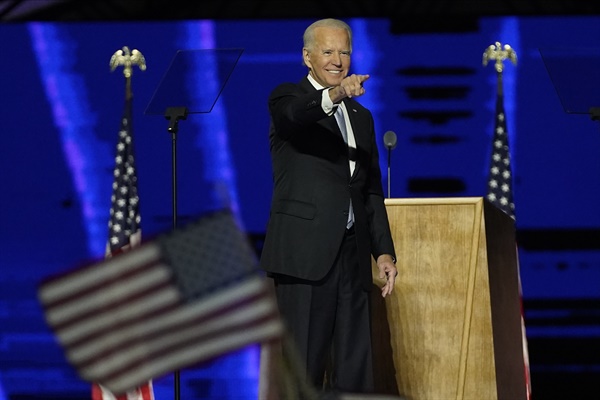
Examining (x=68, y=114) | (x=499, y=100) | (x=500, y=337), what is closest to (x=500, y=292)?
(x=500, y=337)

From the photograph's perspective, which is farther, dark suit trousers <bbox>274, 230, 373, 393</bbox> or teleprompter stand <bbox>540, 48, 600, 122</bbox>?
teleprompter stand <bbox>540, 48, 600, 122</bbox>

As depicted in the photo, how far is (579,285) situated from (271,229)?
2.54 m

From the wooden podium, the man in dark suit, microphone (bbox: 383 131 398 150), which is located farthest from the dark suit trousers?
microphone (bbox: 383 131 398 150)

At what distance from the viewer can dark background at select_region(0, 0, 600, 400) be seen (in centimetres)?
564

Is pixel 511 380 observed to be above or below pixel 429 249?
below

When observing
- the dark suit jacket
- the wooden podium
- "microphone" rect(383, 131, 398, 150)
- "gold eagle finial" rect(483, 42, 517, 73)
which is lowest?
the wooden podium

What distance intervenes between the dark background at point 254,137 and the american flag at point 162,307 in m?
3.04

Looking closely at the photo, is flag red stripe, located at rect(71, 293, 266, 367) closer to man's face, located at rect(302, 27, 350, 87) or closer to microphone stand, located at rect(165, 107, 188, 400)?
man's face, located at rect(302, 27, 350, 87)

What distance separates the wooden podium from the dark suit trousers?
→ 1.33 feet

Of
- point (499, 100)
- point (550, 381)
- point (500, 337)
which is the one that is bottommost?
point (550, 381)

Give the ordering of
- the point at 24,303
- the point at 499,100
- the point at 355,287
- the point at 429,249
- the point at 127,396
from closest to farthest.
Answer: the point at 355,287, the point at 429,249, the point at 127,396, the point at 499,100, the point at 24,303

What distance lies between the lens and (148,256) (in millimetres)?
2576

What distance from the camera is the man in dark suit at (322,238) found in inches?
135

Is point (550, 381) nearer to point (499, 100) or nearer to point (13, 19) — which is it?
point (499, 100)
